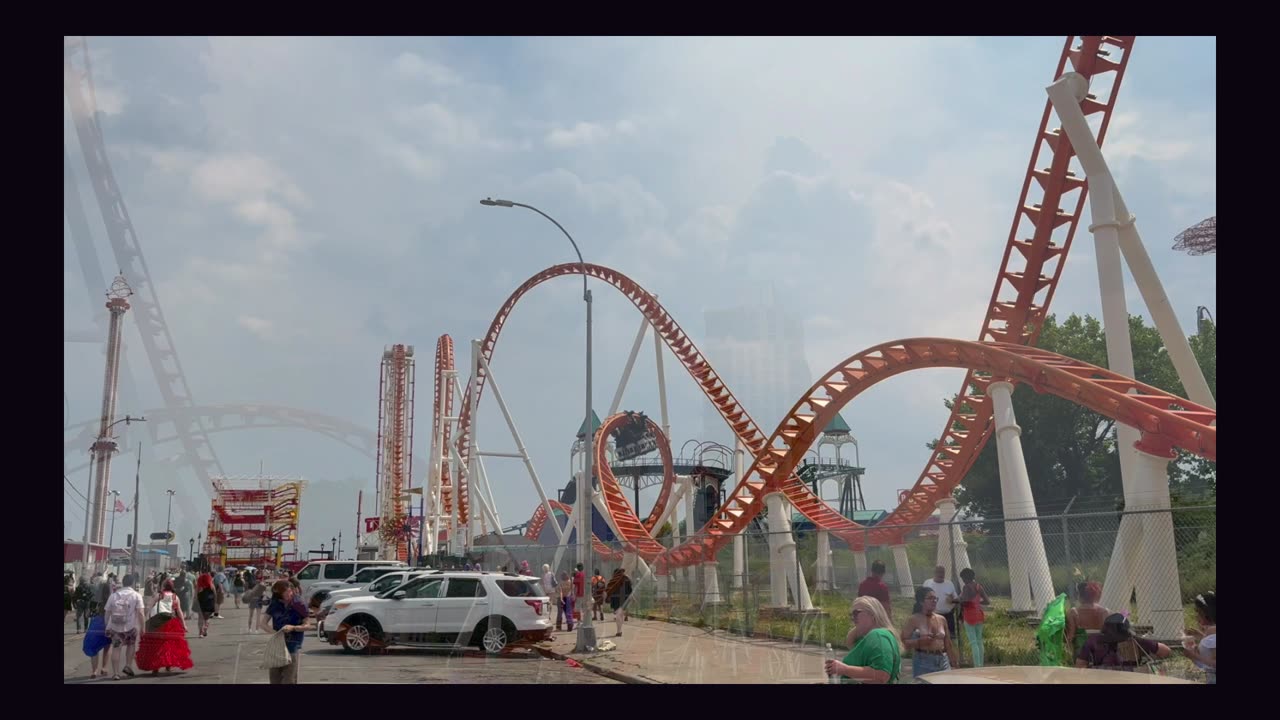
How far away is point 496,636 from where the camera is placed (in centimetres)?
1892

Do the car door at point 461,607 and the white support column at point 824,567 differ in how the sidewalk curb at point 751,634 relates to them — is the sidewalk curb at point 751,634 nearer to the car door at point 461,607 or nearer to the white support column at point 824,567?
the white support column at point 824,567

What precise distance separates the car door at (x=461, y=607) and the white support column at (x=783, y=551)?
7367 millimetres

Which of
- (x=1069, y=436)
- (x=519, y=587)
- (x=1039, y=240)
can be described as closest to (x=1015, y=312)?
(x=1039, y=240)

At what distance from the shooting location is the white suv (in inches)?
735

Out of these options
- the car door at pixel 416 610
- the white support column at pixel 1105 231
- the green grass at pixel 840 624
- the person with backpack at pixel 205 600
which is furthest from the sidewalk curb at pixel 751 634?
the person with backpack at pixel 205 600

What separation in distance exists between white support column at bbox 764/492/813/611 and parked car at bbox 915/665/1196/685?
52.2ft

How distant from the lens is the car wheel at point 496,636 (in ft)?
61.9

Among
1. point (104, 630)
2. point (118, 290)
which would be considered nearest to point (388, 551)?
point (118, 290)

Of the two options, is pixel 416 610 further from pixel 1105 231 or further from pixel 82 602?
pixel 1105 231

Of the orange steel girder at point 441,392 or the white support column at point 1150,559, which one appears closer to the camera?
the white support column at point 1150,559

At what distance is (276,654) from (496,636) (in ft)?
27.9
